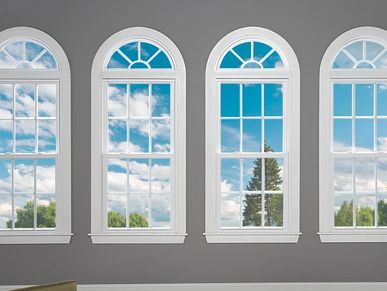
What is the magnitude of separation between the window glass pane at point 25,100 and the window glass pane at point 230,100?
212cm

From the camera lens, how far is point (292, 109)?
4.92 metres

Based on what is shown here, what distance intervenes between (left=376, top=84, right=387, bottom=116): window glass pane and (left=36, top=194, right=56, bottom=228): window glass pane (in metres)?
3.77

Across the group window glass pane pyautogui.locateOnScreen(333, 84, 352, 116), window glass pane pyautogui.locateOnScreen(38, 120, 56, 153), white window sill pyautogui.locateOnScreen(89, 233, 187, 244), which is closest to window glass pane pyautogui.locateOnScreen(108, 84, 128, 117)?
window glass pane pyautogui.locateOnScreen(38, 120, 56, 153)

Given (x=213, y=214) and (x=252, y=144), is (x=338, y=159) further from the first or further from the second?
(x=213, y=214)

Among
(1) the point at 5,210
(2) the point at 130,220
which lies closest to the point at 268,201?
(2) the point at 130,220

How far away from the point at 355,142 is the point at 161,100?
7.30 ft

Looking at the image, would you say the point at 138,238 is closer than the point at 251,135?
Yes

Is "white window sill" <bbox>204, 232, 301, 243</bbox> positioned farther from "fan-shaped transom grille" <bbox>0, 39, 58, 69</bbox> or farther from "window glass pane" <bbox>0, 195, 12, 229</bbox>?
"fan-shaped transom grille" <bbox>0, 39, 58, 69</bbox>

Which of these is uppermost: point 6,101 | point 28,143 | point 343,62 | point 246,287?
point 343,62

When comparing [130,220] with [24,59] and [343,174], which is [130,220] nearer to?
[24,59]

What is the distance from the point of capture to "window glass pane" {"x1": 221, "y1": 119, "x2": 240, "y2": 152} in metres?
5.02

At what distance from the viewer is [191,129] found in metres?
4.94

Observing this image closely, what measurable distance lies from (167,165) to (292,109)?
151 cm

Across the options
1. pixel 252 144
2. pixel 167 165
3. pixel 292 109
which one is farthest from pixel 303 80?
pixel 167 165
